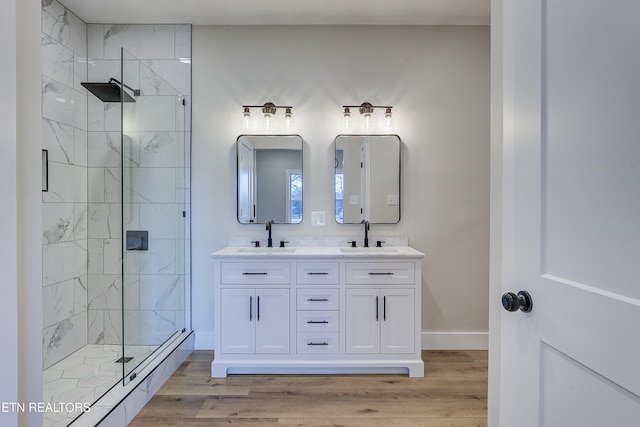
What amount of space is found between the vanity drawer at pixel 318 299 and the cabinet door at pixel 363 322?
103mm

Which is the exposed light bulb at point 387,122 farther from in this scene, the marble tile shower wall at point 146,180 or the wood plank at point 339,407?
the wood plank at point 339,407

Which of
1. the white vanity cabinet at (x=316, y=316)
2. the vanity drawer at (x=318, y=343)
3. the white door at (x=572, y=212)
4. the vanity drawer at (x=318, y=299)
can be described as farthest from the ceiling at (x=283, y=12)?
the vanity drawer at (x=318, y=343)

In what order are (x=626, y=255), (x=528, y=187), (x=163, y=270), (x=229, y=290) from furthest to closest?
(x=163, y=270) → (x=229, y=290) → (x=528, y=187) → (x=626, y=255)

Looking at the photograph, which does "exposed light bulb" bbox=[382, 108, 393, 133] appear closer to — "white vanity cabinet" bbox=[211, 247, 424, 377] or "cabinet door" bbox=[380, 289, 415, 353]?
"white vanity cabinet" bbox=[211, 247, 424, 377]

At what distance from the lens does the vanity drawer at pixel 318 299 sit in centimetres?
216

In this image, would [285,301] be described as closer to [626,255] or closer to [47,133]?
[626,255]

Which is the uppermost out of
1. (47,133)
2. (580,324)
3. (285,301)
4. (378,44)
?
(378,44)

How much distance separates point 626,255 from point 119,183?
310cm

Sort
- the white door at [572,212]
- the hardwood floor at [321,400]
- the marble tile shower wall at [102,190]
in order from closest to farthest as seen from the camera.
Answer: the white door at [572,212], the hardwood floor at [321,400], the marble tile shower wall at [102,190]

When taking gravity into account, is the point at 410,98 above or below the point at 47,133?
above

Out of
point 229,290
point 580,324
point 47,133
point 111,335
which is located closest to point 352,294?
point 229,290

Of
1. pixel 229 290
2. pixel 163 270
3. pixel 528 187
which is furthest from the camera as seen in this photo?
pixel 163 270

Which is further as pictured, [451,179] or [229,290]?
[451,179]

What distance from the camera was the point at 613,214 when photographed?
2.01ft
